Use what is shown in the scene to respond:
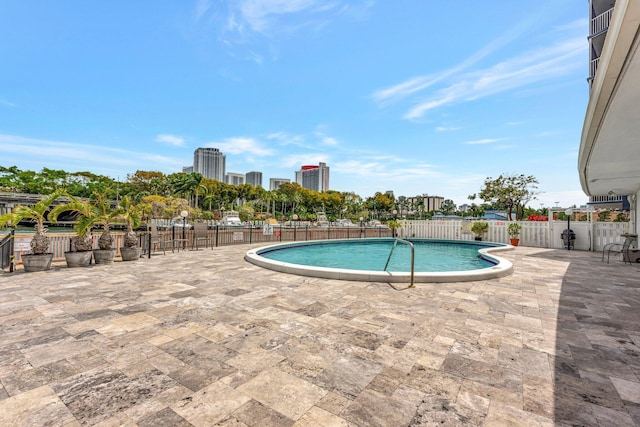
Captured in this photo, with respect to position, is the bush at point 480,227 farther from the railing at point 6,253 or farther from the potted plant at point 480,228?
the railing at point 6,253

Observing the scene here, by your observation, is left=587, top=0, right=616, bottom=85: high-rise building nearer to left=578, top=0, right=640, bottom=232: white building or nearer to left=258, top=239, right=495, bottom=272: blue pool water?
left=578, top=0, right=640, bottom=232: white building

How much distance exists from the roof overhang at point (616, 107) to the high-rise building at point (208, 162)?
119761 mm

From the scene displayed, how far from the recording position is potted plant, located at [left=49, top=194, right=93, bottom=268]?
6996mm

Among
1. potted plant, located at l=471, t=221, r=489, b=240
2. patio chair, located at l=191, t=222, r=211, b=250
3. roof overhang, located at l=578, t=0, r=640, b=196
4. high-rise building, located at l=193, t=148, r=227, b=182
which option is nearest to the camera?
roof overhang, located at l=578, t=0, r=640, b=196

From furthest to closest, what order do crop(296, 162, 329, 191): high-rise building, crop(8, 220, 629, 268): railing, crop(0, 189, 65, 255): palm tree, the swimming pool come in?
crop(296, 162, 329, 191): high-rise building, crop(8, 220, 629, 268): railing, crop(0, 189, 65, 255): palm tree, the swimming pool

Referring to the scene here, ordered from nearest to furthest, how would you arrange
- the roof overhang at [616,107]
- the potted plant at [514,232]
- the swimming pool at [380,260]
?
the roof overhang at [616,107] < the swimming pool at [380,260] < the potted plant at [514,232]

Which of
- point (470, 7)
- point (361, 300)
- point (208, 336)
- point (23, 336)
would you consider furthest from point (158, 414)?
point (470, 7)

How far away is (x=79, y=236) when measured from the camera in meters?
7.31

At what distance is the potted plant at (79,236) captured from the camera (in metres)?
7.00

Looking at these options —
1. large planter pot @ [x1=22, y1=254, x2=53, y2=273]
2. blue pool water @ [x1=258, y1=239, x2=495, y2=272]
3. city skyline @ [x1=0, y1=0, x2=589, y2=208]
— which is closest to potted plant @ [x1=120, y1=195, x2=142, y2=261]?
large planter pot @ [x1=22, y1=254, x2=53, y2=273]

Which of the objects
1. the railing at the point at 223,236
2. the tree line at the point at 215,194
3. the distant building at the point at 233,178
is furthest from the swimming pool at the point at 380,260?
the distant building at the point at 233,178

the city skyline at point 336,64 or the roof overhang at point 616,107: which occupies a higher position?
the city skyline at point 336,64

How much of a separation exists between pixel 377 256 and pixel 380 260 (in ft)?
3.66

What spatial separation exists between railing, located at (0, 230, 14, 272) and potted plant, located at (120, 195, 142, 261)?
221 cm
